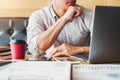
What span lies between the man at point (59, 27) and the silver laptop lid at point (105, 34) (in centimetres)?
79

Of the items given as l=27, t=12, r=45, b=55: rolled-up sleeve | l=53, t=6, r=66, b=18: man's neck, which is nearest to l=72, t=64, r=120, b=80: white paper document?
l=27, t=12, r=45, b=55: rolled-up sleeve

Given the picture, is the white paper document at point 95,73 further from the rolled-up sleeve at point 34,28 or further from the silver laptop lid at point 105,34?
the rolled-up sleeve at point 34,28

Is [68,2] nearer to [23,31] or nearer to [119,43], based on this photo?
[23,31]

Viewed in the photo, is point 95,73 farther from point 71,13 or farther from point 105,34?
point 71,13

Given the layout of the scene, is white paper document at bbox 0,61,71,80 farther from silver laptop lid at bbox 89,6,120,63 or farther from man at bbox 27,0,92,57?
man at bbox 27,0,92,57

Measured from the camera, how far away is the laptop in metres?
1.02

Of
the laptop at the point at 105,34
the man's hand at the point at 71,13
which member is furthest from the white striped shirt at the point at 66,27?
the laptop at the point at 105,34

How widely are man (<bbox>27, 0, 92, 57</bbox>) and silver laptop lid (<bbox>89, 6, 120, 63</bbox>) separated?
791 mm

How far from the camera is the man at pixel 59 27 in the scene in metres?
1.92

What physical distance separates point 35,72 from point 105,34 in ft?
1.40

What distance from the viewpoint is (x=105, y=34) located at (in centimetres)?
103

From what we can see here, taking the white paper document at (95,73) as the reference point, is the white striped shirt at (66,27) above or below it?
above

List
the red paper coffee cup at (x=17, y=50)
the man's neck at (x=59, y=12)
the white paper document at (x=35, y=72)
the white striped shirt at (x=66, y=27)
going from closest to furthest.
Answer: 1. the white paper document at (x=35, y=72)
2. the red paper coffee cup at (x=17, y=50)
3. the white striped shirt at (x=66, y=27)
4. the man's neck at (x=59, y=12)

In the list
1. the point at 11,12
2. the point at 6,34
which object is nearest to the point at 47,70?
the point at 6,34
